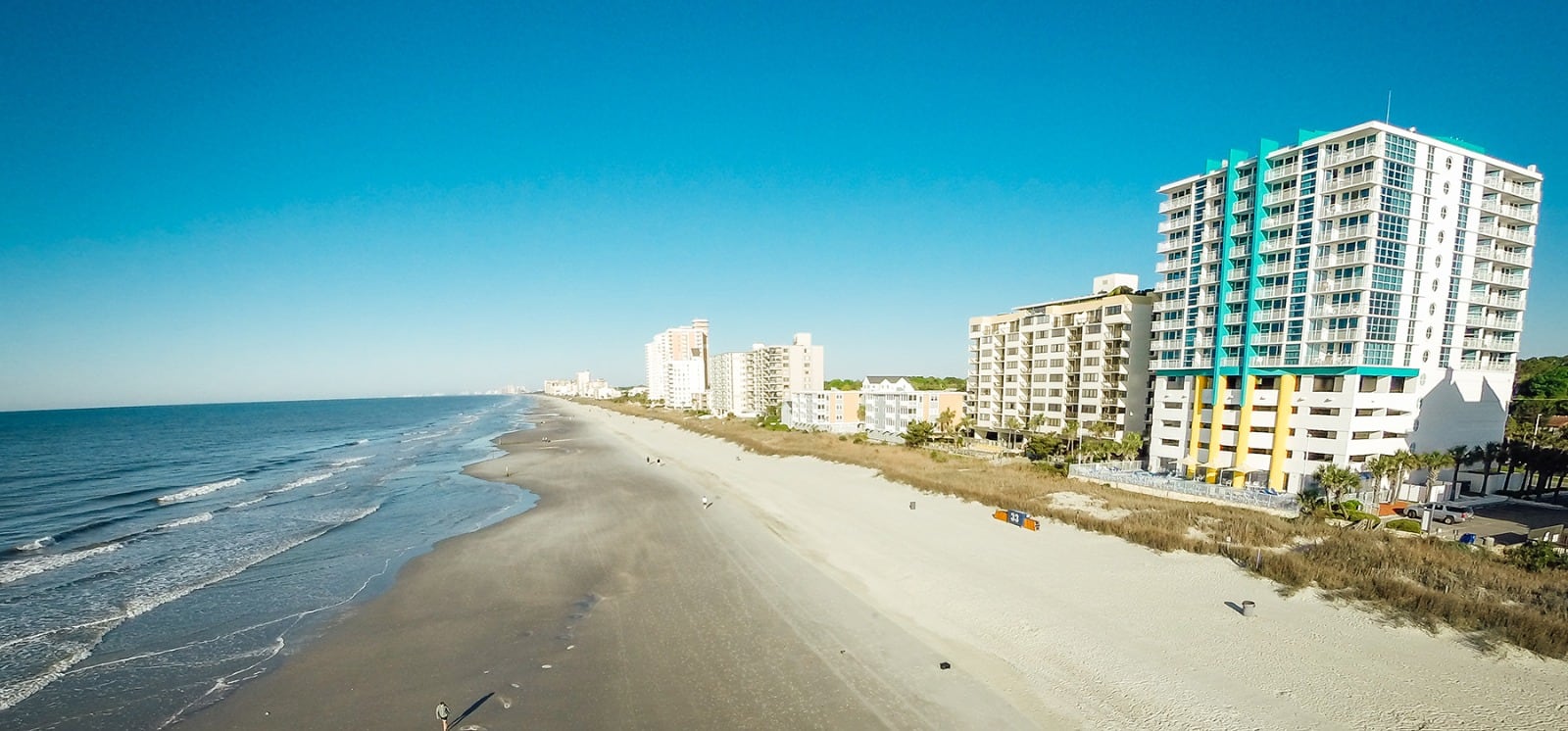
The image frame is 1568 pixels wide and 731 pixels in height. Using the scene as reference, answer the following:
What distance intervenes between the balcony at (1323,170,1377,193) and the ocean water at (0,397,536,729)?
56.6 meters

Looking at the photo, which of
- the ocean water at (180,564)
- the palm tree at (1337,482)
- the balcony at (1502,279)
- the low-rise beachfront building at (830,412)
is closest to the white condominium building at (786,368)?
the low-rise beachfront building at (830,412)

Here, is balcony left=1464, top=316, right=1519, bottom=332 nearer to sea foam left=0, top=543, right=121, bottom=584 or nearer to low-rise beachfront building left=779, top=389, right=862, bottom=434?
low-rise beachfront building left=779, top=389, right=862, bottom=434

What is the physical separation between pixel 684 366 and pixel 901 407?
93.5m

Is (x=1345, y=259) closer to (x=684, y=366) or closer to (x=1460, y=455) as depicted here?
(x=1460, y=455)

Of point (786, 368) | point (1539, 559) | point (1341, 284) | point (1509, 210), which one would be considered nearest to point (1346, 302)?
point (1341, 284)

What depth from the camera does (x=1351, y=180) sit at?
1345 inches

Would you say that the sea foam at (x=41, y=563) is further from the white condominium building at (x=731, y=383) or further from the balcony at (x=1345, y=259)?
the white condominium building at (x=731, y=383)

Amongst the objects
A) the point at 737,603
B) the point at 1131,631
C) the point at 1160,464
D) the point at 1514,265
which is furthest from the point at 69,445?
the point at 1514,265

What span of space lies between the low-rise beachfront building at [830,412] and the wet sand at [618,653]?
2377 inches

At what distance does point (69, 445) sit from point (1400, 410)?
15188 centimetres

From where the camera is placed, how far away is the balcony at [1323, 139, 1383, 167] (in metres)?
33.2

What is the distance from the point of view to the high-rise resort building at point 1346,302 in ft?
112

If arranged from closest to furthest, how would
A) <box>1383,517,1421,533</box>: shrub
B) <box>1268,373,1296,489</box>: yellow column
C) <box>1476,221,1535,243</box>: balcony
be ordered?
1. <box>1383,517,1421,533</box>: shrub
2. <box>1268,373,1296,489</box>: yellow column
3. <box>1476,221,1535,243</box>: balcony

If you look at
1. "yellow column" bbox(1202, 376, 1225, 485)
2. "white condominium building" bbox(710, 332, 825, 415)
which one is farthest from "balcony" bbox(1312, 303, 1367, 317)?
"white condominium building" bbox(710, 332, 825, 415)
